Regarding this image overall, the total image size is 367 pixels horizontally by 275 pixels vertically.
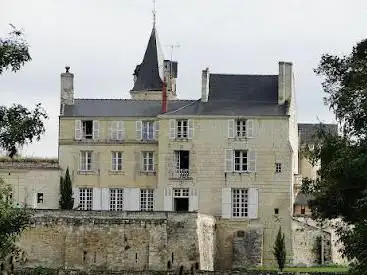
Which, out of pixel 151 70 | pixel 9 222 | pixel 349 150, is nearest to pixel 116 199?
pixel 151 70

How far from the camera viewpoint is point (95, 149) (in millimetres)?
73562

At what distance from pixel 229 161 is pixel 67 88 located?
34.5 ft

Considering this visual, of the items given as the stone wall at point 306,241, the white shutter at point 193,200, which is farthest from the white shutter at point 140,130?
the stone wall at point 306,241

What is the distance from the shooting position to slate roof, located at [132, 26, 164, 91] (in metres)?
85.4

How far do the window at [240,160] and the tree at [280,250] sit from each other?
13.2ft

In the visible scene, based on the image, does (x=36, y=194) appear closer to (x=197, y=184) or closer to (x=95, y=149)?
(x=95, y=149)

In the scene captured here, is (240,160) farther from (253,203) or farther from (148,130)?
(148,130)

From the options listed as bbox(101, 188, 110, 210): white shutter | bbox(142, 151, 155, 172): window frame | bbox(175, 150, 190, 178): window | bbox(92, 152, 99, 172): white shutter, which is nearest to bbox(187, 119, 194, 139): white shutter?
bbox(175, 150, 190, 178): window

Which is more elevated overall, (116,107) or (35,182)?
(116,107)

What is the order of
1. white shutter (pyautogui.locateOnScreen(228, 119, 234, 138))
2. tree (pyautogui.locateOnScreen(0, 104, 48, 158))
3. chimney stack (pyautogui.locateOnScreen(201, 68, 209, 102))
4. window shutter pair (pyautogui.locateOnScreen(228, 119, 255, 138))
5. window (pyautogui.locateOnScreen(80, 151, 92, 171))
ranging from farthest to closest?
window (pyautogui.locateOnScreen(80, 151, 92, 171)), chimney stack (pyautogui.locateOnScreen(201, 68, 209, 102)), white shutter (pyautogui.locateOnScreen(228, 119, 234, 138)), window shutter pair (pyautogui.locateOnScreen(228, 119, 255, 138)), tree (pyautogui.locateOnScreen(0, 104, 48, 158))

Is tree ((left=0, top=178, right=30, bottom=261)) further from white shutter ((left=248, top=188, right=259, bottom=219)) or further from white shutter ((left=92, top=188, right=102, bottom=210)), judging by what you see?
white shutter ((left=92, top=188, right=102, bottom=210))

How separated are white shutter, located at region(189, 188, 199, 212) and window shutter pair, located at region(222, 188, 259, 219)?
151 centimetres

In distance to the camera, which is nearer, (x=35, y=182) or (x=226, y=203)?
(x=226, y=203)

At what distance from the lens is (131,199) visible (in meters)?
72.9
